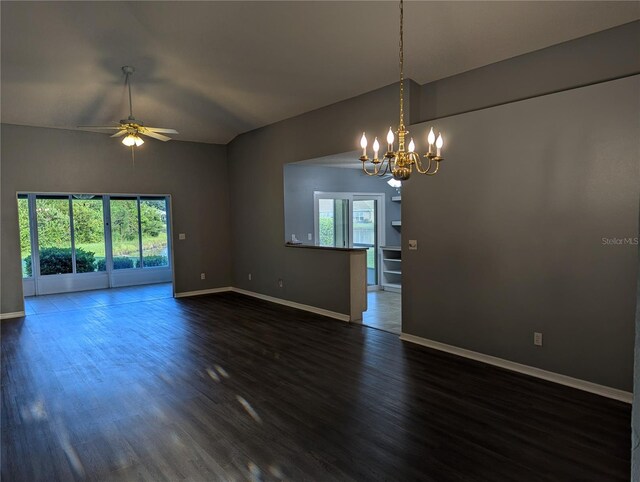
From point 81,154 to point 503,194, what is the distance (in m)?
6.78

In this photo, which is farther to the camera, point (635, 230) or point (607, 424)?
point (635, 230)

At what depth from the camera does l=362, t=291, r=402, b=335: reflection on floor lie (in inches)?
228

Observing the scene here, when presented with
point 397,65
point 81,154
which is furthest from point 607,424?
point 81,154

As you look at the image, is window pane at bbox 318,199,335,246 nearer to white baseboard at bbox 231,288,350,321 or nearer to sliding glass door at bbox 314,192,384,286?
sliding glass door at bbox 314,192,384,286

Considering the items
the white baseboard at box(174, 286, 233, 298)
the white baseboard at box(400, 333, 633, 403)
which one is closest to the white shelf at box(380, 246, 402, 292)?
the white baseboard at box(174, 286, 233, 298)

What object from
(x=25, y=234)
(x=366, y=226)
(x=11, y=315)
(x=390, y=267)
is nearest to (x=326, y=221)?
(x=366, y=226)

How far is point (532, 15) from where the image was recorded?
3582 millimetres

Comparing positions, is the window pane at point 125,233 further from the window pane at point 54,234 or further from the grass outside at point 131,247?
the window pane at point 54,234

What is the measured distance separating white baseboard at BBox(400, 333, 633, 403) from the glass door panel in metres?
3.92

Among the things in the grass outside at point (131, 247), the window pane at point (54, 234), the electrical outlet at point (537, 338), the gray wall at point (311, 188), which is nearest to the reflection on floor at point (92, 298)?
the window pane at point (54, 234)

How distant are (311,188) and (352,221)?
144 cm

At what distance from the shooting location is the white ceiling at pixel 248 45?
3760 mm

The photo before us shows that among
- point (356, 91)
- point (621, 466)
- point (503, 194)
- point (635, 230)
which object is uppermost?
point (356, 91)

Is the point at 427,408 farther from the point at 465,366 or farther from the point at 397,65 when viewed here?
the point at 397,65
